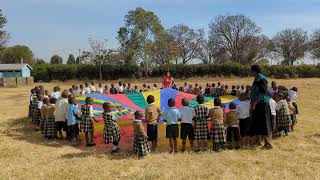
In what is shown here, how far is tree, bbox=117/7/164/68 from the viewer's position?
151 ft

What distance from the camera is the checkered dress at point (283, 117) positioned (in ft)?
39.0

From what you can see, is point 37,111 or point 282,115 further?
point 37,111

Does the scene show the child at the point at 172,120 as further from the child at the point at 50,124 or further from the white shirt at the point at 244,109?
the child at the point at 50,124

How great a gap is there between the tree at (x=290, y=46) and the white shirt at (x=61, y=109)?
59130 mm

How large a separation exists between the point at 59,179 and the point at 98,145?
3432 millimetres

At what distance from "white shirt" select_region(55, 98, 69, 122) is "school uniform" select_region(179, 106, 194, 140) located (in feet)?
11.4

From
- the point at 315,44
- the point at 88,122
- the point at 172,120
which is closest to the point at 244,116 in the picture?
the point at 172,120

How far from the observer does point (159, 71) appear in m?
45.6

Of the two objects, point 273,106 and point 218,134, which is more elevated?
point 273,106

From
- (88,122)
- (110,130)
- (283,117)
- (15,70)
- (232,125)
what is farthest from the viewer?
(15,70)

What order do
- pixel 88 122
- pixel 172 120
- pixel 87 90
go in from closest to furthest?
1. pixel 172 120
2. pixel 88 122
3. pixel 87 90

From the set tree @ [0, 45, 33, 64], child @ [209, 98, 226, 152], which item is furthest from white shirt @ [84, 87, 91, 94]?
tree @ [0, 45, 33, 64]

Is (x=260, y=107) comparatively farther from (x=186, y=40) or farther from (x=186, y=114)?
(x=186, y=40)

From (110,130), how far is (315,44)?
198 ft
